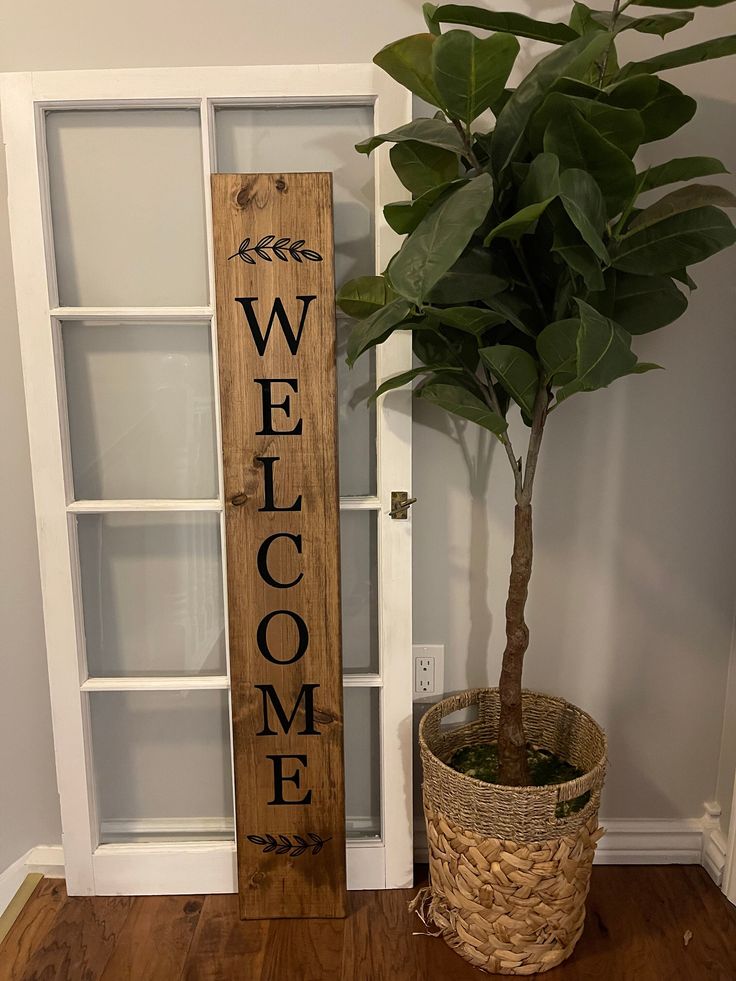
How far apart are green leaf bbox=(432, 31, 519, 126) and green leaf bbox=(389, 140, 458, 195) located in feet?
0.45

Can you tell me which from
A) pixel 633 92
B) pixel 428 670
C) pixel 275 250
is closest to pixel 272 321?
pixel 275 250

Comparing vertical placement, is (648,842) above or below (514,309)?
below

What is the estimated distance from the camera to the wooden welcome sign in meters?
1.49

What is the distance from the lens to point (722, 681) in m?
1.79

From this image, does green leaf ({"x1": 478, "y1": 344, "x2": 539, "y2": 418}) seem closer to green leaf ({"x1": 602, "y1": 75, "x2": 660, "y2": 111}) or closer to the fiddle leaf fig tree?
the fiddle leaf fig tree

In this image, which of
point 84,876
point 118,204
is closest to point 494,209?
point 118,204

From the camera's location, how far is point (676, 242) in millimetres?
1196

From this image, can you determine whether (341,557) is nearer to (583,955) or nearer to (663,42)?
(583,955)

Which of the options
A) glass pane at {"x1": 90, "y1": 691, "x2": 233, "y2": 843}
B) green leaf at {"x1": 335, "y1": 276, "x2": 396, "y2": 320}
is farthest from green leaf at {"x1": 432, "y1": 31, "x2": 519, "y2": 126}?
glass pane at {"x1": 90, "y1": 691, "x2": 233, "y2": 843}

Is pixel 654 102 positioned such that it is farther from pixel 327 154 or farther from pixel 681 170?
pixel 327 154

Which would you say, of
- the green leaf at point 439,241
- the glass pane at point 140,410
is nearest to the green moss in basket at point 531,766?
the glass pane at point 140,410

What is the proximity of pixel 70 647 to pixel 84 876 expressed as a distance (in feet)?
1.75

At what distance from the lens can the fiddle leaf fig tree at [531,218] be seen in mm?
1068

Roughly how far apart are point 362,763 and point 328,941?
360 mm
